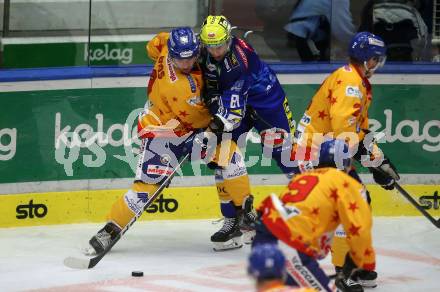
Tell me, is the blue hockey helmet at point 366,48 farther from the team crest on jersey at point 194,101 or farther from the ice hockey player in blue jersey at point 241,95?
the team crest on jersey at point 194,101

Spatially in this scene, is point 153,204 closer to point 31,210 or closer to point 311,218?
point 31,210

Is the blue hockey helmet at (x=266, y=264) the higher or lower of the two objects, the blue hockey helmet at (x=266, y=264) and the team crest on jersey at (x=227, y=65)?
the lower

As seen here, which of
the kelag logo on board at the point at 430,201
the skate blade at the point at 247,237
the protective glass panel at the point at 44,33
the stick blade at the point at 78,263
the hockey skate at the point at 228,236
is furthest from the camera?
the kelag logo on board at the point at 430,201

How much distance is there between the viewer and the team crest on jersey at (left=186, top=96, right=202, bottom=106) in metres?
7.15

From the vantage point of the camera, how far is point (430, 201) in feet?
27.5

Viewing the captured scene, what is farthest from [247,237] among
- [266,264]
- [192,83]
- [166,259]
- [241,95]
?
[266,264]

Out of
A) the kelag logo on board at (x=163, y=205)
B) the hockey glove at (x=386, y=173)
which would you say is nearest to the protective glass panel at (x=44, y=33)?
the kelag logo on board at (x=163, y=205)

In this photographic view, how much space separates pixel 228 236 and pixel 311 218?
8.47 feet

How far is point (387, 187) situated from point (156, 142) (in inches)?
56.0

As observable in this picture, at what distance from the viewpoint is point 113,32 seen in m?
8.19

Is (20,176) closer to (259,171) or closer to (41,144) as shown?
(41,144)

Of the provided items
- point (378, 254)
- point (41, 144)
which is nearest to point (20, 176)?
point (41, 144)

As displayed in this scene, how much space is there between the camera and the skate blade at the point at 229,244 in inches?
292

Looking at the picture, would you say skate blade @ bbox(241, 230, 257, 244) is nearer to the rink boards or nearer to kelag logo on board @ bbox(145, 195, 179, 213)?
the rink boards
